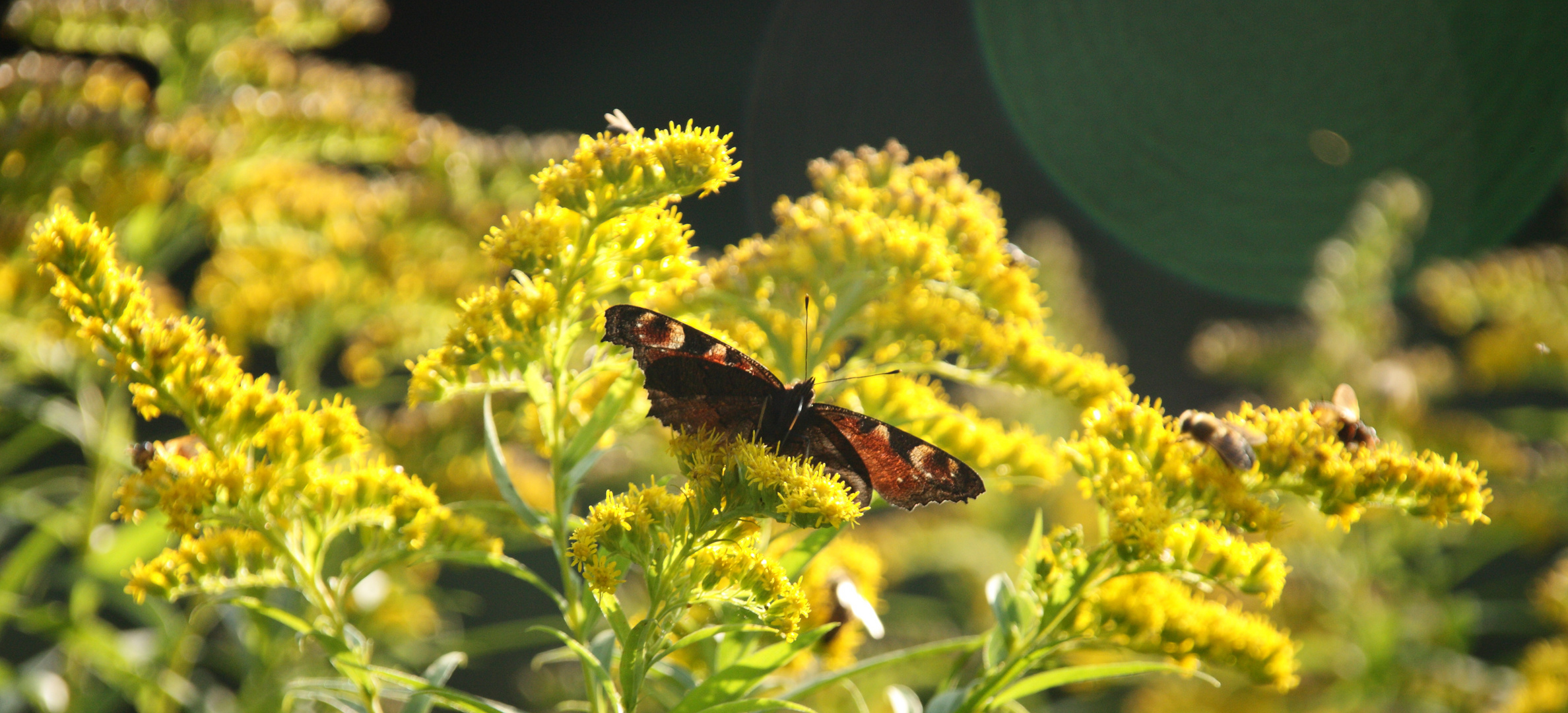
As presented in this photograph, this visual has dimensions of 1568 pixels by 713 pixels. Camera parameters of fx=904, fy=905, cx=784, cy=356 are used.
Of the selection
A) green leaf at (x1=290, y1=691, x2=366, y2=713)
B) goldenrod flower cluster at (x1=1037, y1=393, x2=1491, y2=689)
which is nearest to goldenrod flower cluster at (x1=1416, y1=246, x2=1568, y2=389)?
goldenrod flower cluster at (x1=1037, y1=393, x2=1491, y2=689)

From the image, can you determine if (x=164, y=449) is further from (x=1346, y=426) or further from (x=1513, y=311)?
(x=1513, y=311)

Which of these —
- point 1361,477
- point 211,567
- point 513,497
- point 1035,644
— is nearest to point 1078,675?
point 1035,644

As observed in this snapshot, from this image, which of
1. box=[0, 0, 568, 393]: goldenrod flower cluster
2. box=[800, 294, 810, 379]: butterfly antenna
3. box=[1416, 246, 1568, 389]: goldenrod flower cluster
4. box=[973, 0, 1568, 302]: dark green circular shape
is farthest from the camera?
box=[973, 0, 1568, 302]: dark green circular shape

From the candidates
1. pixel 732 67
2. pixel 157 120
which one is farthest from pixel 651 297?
pixel 732 67

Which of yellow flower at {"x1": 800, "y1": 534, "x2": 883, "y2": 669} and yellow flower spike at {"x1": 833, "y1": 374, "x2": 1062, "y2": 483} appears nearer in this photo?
yellow flower at {"x1": 800, "y1": 534, "x2": 883, "y2": 669}

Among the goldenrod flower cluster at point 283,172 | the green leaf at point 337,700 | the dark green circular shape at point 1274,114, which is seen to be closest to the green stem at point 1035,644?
the green leaf at point 337,700

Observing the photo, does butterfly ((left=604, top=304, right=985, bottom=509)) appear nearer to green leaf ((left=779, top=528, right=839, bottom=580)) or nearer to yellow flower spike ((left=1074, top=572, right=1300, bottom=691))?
green leaf ((left=779, top=528, right=839, bottom=580))
